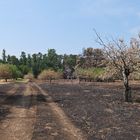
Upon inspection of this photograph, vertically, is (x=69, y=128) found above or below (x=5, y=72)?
below

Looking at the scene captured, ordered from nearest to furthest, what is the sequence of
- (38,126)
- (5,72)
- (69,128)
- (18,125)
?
(69,128) < (38,126) < (18,125) < (5,72)

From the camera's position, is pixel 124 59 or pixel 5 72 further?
pixel 5 72

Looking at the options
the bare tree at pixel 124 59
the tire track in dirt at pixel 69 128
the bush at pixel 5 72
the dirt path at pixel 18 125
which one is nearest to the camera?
the tire track in dirt at pixel 69 128

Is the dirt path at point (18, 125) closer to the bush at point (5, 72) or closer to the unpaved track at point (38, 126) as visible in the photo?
the unpaved track at point (38, 126)

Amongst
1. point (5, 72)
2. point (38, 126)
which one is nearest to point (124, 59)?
point (38, 126)

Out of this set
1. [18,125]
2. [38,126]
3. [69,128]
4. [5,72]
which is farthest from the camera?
[5,72]

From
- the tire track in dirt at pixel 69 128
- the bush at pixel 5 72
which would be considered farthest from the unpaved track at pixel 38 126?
the bush at pixel 5 72

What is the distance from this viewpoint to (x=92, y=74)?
5187 inches

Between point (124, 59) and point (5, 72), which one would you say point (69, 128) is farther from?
point (5, 72)

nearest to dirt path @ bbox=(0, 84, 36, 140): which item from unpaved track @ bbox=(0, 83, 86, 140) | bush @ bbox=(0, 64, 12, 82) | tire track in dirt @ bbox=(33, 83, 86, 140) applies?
unpaved track @ bbox=(0, 83, 86, 140)

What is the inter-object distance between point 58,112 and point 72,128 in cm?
739

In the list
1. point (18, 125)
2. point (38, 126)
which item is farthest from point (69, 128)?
point (18, 125)

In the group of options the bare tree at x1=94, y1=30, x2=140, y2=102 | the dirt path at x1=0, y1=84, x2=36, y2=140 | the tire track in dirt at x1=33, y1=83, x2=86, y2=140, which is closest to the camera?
Answer: the tire track in dirt at x1=33, y1=83, x2=86, y2=140

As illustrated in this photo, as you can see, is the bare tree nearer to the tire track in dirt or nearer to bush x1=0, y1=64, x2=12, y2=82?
the tire track in dirt
